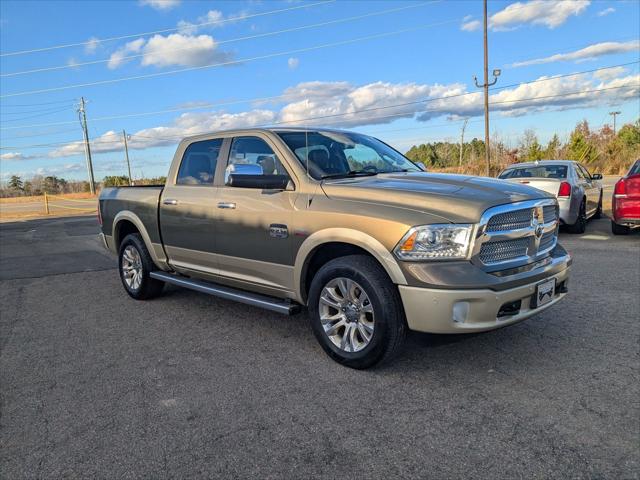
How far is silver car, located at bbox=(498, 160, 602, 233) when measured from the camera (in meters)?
9.93

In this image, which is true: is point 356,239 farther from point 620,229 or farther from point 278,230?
point 620,229

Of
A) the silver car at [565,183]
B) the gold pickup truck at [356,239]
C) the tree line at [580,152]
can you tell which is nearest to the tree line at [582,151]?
the tree line at [580,152]

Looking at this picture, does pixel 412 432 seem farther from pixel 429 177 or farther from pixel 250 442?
pixel 429 177

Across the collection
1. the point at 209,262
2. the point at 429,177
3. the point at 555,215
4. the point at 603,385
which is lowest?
the point at 603,385

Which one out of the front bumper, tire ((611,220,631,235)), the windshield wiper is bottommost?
tire ((611,220,631,235))

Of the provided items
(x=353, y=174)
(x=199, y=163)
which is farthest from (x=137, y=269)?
(x=353, y=174)

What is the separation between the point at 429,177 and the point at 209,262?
234 centimetres

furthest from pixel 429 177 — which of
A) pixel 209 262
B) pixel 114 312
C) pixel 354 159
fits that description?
→ pixel 114 312

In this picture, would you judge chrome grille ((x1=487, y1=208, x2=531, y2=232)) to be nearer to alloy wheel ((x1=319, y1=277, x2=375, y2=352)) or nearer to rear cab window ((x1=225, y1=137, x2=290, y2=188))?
alloy wheel ((x1=319, y1=277, x2=375, y2=352))

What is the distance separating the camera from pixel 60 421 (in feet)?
10.2

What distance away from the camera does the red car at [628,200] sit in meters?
9.09

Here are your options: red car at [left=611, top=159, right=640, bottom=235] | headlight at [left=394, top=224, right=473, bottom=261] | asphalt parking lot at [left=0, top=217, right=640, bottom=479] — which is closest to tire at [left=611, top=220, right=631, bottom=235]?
red car at [left=611, top=159, right=640, bottom=235]

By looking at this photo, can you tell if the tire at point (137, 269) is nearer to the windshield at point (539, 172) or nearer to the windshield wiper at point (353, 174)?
the windshield wiper at point (353, 174)

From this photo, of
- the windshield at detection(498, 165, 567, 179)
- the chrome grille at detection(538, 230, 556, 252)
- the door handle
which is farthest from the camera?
the windshield at detection(498, 165, 567, 179)
